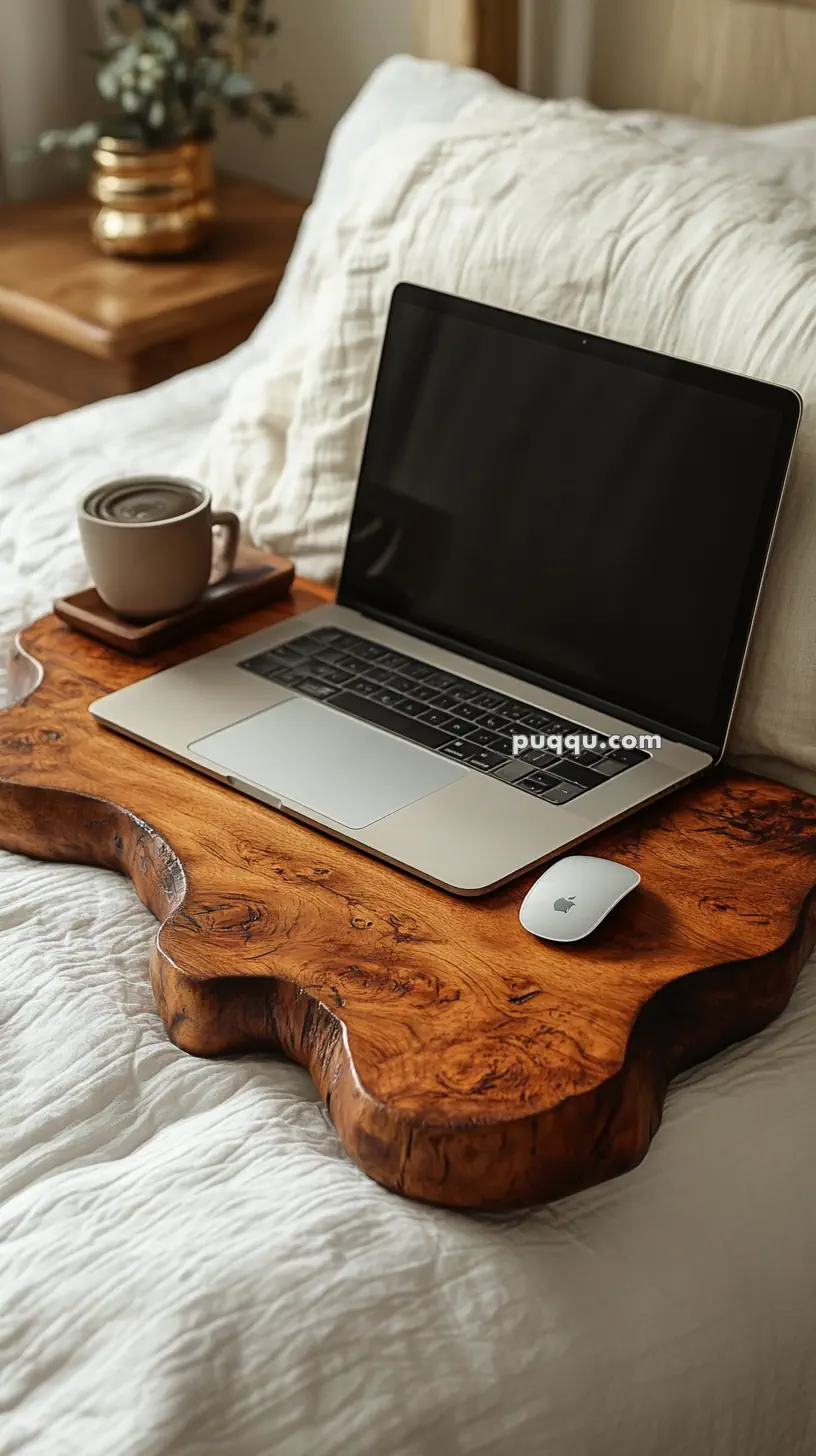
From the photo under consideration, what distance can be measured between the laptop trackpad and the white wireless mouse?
0.13m

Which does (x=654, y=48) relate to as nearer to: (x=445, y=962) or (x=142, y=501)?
(x=142, y=501)

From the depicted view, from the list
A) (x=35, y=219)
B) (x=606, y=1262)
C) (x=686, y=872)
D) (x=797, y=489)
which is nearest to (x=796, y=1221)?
(x=606, y=1262)

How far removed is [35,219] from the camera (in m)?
2.02

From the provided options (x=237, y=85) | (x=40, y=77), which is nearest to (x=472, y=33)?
(x=237, y=85)

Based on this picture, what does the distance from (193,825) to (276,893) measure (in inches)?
3.5

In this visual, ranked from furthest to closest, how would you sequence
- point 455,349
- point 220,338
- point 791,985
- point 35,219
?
point 35,219
point 220,338
point 455,349
point 791,985

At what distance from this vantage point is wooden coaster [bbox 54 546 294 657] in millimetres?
1093

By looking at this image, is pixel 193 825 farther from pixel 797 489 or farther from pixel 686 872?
pixel 797 489

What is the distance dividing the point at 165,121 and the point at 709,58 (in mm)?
683

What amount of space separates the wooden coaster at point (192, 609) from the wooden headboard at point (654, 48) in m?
0.69

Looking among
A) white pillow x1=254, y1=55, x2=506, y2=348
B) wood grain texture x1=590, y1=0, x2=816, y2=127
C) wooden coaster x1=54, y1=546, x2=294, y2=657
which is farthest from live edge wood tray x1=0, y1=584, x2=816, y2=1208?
wood grain texture x1=590, y1=0, x2=816, y2=127

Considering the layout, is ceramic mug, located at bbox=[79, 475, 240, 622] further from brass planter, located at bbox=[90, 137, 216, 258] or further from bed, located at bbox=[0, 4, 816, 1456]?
brass planter, located at bbox=[90, 137, 216, 258]

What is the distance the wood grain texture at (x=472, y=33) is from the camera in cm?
156

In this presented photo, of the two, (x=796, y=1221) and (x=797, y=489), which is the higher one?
(x=797, y=489)
